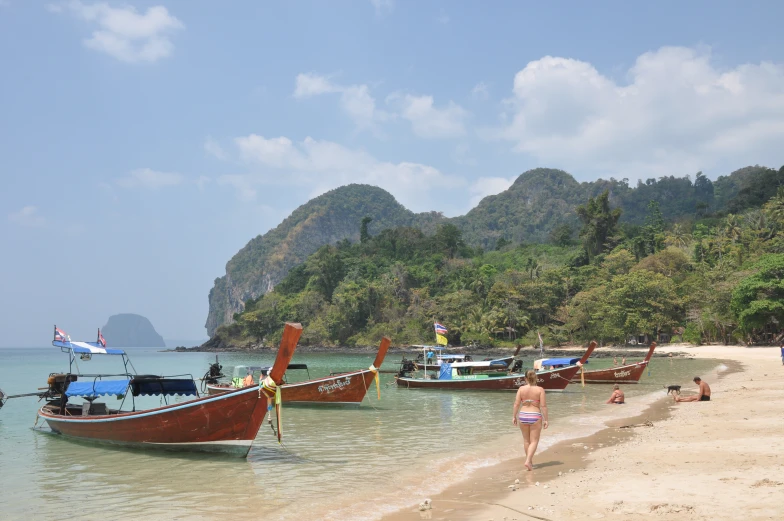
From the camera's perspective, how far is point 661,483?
328 inches

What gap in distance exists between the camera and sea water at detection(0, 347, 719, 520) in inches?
368

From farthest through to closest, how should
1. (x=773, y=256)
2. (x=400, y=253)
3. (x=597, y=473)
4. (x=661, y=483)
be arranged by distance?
(x=400, y=253) → (x=773, y=256) → (x=597, y=473) → (x=661, y=483)

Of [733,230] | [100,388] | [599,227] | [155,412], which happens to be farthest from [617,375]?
[599,227]

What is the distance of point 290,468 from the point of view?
11.9 m

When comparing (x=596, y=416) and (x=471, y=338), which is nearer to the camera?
(x=596, y=416)

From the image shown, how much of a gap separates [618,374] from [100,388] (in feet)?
81.8

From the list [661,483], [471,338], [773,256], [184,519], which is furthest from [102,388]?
[471,338]

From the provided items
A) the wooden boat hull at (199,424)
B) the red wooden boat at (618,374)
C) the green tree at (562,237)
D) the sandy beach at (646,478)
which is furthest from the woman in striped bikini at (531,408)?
the green tree at (562,237)

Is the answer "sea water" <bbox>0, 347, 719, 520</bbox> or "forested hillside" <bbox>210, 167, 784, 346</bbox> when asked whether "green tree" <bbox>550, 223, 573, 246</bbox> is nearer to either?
"forested hillside" <bbox>210, 167, 784, 346</bbox>

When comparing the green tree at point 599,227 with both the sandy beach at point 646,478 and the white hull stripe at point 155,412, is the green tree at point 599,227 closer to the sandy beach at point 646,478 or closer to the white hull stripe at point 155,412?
the sandy beach at point 646,478

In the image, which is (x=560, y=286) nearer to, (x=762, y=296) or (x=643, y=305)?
(x=643, y=305)

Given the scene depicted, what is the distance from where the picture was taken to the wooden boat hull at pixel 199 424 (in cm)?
1230

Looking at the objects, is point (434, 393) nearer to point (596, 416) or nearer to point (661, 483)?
point (596, 416)

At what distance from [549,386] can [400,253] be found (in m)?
100
